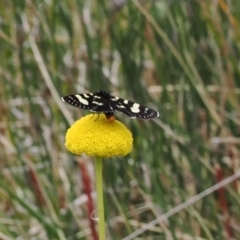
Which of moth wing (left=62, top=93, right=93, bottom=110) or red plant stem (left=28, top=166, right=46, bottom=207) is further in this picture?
red plant stem (left=28, top=166, right=46, bottom=207)

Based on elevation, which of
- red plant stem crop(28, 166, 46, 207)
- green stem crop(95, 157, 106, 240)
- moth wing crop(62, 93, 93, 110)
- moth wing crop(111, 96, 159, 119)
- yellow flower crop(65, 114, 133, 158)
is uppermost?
moth wing crop(62, 93, 93, 110)

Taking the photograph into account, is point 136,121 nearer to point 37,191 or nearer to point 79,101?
point 37,191

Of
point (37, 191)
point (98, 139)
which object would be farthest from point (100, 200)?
point (37, 191)

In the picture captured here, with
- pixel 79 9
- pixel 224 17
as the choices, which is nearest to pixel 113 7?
pixel 79 9

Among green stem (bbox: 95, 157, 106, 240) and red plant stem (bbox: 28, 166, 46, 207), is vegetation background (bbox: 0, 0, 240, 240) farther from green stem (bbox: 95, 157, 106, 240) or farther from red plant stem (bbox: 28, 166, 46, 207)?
green stem (bbox: 95, 157, 106, 240)

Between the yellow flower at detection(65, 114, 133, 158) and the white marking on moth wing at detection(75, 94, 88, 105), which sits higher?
the white marking on moth wing at detection(75, 94, 88, 105)

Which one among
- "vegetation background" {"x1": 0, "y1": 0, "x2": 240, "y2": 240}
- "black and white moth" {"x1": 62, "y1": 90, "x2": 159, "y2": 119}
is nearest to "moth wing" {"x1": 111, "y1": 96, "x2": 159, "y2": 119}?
"black and white moth" {"x1": 62, "y1": 90, "x2": 159, "y2": 119}
